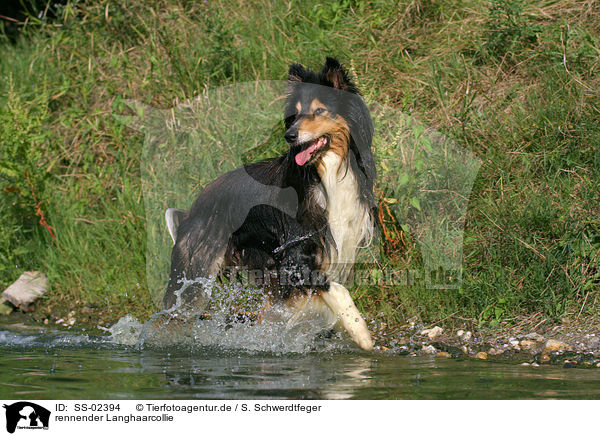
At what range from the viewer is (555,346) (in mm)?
4840

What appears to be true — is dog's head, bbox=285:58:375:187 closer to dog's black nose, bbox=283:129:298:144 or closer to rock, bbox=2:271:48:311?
dog's black nose, bbox=283:129:298:144

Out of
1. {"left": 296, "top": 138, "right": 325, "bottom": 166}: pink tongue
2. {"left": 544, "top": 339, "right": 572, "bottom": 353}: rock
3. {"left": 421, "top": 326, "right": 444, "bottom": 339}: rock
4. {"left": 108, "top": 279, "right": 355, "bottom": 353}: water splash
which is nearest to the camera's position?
{"left": 544, "top": 339, "right": 572, "bottom": 353}: rock

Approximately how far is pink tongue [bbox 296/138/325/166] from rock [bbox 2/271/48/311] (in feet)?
11.7

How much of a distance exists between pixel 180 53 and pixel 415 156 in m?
3.50

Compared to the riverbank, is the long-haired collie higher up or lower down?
higher up

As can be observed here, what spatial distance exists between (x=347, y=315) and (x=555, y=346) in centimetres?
142

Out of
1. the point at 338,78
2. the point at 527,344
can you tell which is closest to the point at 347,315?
the point at 527,344

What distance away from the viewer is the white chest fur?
5.09m

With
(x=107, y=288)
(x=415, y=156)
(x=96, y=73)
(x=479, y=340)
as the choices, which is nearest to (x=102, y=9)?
(x=96, y=73)

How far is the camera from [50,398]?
12.5 feet

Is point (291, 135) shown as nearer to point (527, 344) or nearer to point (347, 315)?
point (347, 315)

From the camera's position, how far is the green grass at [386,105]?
Answer: 5.56 m

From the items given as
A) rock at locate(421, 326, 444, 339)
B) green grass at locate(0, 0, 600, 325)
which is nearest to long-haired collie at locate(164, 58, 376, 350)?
rock at locate(421, 326, 444, 339)
